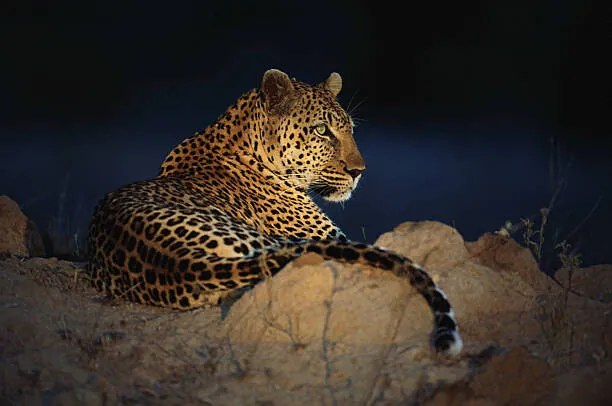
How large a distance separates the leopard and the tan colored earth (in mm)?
130

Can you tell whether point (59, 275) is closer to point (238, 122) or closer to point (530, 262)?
point (238, 122)

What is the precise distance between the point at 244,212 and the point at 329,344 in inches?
99.8

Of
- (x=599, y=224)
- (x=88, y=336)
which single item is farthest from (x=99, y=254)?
(x=599, y=224)

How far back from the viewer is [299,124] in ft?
25.8

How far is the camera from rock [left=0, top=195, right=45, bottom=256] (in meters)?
8.60

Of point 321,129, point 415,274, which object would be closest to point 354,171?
point 321,129

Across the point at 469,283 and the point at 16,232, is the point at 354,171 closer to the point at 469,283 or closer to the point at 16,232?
the point at 469,283

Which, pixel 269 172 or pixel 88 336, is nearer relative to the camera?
pixel 88 336

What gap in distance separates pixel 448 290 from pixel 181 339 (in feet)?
4.78

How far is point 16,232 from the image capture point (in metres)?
8.77

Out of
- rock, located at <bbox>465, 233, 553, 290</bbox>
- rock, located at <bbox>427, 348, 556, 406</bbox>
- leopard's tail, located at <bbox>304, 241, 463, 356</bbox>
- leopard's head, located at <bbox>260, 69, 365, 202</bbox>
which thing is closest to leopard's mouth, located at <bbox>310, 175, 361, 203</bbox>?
leopard's head, located at <bbox>260, 69, 365, 202</bbox>

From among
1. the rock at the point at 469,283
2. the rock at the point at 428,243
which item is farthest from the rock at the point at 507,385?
the rock at the point at 428,243

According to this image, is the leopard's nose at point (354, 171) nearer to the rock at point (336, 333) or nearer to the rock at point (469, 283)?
the rock at point (469, 283)

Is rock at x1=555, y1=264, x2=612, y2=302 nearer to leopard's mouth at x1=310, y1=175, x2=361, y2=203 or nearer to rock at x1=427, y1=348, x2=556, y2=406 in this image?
leopard's mouth at x1=310, y1=175, x2=361, y2=203
